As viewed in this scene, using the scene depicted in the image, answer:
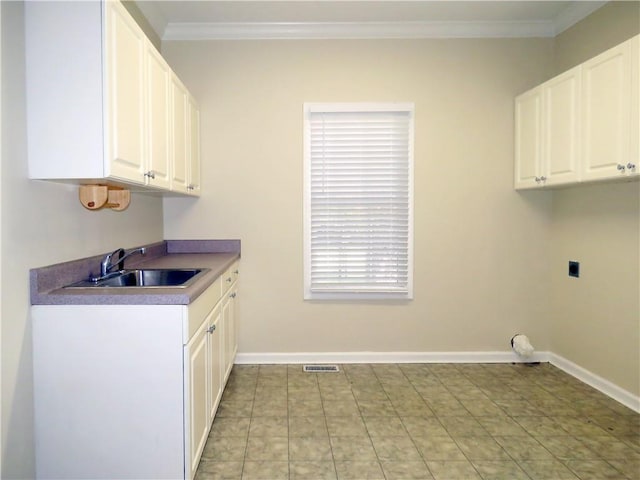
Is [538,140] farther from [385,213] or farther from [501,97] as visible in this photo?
[385,213]

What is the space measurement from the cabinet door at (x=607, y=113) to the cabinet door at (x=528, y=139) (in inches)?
18.3

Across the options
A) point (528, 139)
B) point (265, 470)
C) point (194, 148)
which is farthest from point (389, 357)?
point (194, 148)

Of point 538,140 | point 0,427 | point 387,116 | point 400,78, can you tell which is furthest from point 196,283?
point 538,140

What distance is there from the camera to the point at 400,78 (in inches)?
129

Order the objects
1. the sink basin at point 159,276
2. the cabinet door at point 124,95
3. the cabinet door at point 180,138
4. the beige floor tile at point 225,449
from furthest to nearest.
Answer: the cabinet door at point 180,138 < the sink basin at point 159,276 < the beige floor tile at point 225,449 < the cabinet door at point 124,95

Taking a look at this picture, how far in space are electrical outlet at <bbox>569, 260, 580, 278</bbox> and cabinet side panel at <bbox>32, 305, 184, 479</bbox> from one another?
293 cm

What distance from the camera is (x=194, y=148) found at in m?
3.05

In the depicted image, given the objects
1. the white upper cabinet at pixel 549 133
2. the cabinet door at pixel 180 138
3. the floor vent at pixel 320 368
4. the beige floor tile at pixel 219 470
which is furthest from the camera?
the floor vent at pixel 320 368

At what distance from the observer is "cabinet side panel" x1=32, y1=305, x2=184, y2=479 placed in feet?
5.35

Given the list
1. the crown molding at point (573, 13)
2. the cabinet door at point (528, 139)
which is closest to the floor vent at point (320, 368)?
the cabinet door at point (528, 139)

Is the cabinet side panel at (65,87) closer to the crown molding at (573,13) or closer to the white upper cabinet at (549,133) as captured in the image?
the white upper cabinet at (549,133)

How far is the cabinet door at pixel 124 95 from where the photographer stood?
5.32 feet

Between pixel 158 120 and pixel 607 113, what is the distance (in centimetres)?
261

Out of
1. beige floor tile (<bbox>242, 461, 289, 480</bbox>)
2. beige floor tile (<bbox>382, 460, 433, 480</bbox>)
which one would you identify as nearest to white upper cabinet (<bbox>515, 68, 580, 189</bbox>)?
beige floor tile (<bbox>382, 460, 433, 480</bbox>)
